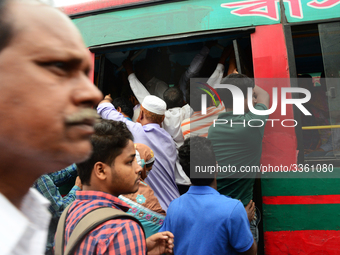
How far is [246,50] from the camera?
344cm

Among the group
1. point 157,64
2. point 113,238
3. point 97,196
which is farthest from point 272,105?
point 157,64

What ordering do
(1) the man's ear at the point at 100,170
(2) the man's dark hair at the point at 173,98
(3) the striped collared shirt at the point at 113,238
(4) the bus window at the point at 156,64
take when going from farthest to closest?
(4) the bus window at the point at 156,64 < (2) the man's dark hair at the point at 173,98 < (1) the man's ear at the point at 100,170 < (3) the striped collared shirt at the point at 113,238

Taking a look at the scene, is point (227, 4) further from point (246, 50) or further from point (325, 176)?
point (325, 176)

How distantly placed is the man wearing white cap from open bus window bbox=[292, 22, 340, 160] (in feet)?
4.29

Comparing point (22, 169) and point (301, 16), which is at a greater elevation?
point (301, 16)

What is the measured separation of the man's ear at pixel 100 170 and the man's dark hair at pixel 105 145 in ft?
0.06

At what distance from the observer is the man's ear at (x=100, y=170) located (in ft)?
4.12

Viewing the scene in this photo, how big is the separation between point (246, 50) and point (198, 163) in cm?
220

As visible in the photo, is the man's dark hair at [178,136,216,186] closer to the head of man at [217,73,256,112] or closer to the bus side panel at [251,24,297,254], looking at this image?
the head of man at [217,73,256,112]

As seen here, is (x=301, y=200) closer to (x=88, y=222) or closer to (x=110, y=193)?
(x=110, y=193)

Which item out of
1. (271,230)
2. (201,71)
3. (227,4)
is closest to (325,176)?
(271,230)

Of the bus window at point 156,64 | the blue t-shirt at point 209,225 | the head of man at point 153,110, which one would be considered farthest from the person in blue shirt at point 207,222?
the bus window at point 156,64

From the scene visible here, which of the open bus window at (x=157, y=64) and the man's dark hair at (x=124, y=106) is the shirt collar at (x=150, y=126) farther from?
the open bus window at (x=157, y=64)

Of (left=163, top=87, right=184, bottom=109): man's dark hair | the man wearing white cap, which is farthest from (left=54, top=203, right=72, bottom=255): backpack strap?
(left=163, top=87, right=184, bottom=109): man's dark hair
